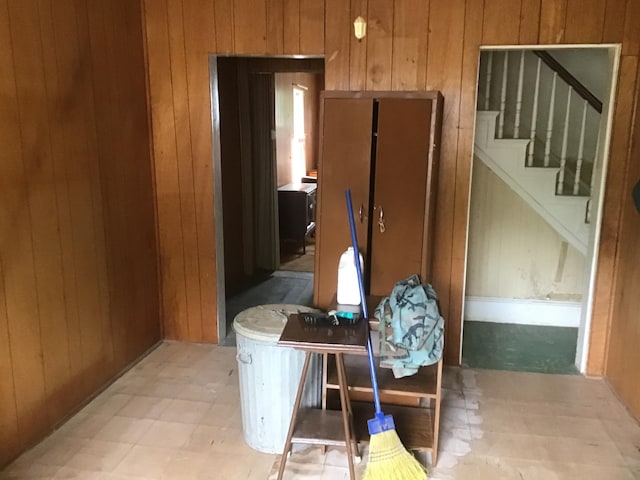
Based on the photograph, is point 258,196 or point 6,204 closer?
point 6,204

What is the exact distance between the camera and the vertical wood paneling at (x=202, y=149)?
3271 millimetres

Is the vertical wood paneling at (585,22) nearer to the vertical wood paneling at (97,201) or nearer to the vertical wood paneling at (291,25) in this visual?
the vertical wood paneling at (291,25)

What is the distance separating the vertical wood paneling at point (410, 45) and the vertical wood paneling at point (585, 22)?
77 cm

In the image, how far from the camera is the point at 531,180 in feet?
12.8

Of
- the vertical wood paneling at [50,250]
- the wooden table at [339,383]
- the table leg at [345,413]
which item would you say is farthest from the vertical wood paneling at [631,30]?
the vertical wood paneling at [50,250]

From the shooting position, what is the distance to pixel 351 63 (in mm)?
3146

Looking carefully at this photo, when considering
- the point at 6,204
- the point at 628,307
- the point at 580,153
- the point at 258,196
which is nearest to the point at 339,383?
the point at 6,204

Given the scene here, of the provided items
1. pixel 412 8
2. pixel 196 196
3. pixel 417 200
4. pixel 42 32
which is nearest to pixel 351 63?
pixel 412 8

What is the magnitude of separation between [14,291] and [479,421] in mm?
2294

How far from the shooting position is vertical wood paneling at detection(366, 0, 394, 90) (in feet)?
10.0

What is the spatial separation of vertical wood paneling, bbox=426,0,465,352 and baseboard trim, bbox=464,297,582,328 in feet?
3.43

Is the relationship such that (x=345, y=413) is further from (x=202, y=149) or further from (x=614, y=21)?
(x=614, y=21)

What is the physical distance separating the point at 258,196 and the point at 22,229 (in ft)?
10.3

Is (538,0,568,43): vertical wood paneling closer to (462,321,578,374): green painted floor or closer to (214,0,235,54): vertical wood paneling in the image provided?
(214,0,235,54): vertical wood paneling
